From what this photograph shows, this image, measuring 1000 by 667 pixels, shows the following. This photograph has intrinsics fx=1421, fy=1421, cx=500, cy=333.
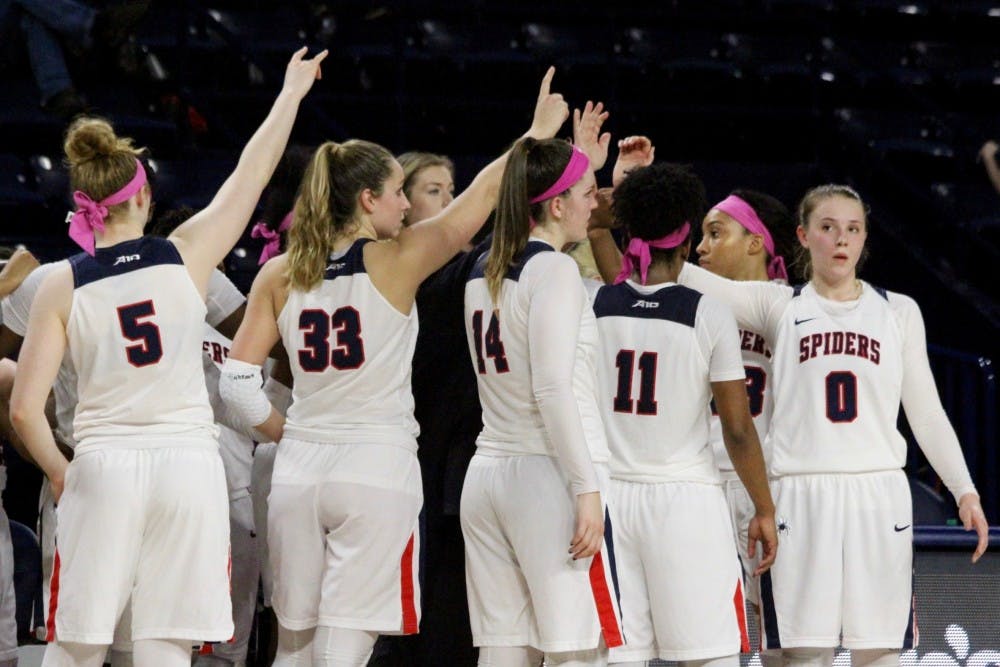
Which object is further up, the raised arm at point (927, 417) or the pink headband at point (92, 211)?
the pink headband at point (92, 211)

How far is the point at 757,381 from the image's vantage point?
4.84 metres

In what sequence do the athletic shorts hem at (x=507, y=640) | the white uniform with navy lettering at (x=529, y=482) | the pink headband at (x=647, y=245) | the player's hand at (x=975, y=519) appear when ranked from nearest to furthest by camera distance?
the white uniform with navy lettering at (x=529, y=482) < the athletic shorts hem at (x=507, y=640) < the pink headband at (x=647, y=245) < the player's hand at (x=975, y=519)

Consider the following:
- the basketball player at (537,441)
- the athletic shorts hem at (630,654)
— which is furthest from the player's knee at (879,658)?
the basketball player at (537,441)

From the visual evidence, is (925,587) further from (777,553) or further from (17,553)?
(17,553)

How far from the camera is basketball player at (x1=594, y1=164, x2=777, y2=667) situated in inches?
155

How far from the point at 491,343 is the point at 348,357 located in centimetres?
42

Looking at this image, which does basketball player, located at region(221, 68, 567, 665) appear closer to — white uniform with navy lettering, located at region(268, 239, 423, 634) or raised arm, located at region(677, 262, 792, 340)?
white uniform with navy lettering, located at region(268, 239, 423, 634)

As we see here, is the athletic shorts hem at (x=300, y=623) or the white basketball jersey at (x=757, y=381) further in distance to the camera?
the white basketball jersey at (x=757, y=381)

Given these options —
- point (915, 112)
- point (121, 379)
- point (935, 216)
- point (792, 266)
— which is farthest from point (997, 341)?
point (121, 379)

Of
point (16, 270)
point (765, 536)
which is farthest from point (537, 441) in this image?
point (16, 270)

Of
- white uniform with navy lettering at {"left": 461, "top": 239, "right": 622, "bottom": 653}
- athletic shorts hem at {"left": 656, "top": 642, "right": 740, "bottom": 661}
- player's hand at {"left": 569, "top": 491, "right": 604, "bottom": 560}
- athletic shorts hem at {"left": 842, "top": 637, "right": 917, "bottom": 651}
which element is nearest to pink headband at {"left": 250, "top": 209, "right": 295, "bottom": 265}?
white uniform with navy lettering at {"left": 461, "top": 239, "right": 622, "bottom": 653}

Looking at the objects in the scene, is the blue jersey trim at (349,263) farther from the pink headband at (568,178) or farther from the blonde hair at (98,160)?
the blonde hair at (98,160)

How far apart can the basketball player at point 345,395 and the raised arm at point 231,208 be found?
0.21 metres

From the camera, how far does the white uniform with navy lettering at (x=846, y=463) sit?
4.26 metres
